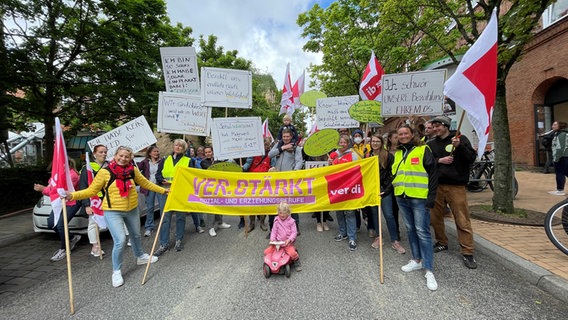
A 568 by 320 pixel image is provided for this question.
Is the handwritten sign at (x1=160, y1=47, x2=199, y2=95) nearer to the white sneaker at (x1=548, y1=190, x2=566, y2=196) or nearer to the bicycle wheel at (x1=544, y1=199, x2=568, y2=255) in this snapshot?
the bicycle wheel at (x1=544, y1=199, x2=568, y2=255)

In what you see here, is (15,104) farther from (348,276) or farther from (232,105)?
(348,276)

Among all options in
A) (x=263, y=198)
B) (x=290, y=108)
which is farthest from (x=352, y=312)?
(x=290, y=108)

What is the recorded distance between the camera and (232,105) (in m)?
5.79

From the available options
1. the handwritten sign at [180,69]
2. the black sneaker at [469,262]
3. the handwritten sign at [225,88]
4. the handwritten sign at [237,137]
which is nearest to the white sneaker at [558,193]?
the black sneaker at [469,262]

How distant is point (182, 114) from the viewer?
552 centimetres

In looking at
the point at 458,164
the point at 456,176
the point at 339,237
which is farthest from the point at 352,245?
the point at 458,164

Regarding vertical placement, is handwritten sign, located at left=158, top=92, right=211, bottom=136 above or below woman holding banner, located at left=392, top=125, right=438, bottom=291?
above

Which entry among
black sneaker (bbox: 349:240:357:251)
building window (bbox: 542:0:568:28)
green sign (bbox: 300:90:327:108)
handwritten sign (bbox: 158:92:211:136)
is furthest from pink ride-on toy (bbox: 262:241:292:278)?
building window (bbox: 542:0:568:28)

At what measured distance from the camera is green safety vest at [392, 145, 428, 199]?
11.4 feet

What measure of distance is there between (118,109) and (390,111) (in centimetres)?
1036

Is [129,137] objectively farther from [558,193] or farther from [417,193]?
[558,193]

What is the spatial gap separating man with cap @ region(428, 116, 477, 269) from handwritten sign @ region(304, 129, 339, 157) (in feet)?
5.51

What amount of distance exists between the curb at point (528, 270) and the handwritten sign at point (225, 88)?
488cm

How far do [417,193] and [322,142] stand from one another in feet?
7.34
